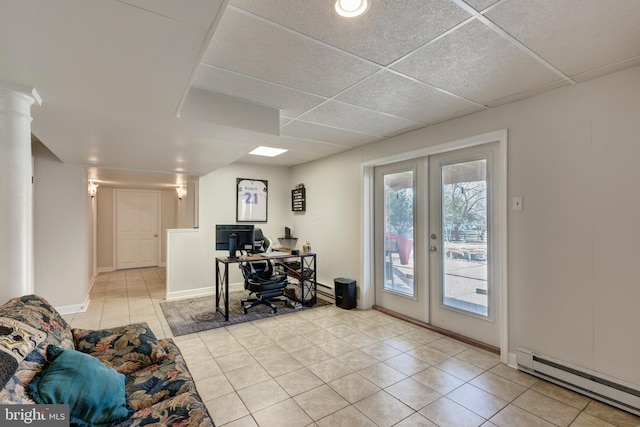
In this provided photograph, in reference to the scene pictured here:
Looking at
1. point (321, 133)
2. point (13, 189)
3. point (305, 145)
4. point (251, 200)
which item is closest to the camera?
point (13, 189)

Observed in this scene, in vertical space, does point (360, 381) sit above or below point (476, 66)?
below

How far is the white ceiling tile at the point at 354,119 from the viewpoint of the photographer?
116 inches

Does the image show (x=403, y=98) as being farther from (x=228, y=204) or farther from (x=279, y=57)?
(x=228, y=204)

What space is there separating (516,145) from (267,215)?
443 centimetres

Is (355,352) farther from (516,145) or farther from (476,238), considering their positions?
(516,145)

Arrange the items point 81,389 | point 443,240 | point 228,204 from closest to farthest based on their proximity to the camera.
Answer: point 81,389 < point 443,240 < point 228,204

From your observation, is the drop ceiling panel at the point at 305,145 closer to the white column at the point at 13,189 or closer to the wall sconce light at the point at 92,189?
the white column at the point at 13,189

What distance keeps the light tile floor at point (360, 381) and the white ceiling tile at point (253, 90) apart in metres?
2.45


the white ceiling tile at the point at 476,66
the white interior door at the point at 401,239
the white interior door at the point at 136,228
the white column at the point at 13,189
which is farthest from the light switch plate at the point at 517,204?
the white interior door at the point at 136,228

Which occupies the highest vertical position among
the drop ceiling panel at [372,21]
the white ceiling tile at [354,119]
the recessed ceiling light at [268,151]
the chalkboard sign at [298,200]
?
the drop ceiling panel at [372,21]

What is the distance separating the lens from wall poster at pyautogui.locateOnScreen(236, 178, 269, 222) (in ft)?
18.8

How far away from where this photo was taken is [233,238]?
14.2ft

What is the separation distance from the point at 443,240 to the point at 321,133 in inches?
78.3

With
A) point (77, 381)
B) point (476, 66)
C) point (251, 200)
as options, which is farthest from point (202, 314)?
point (476, 66)
